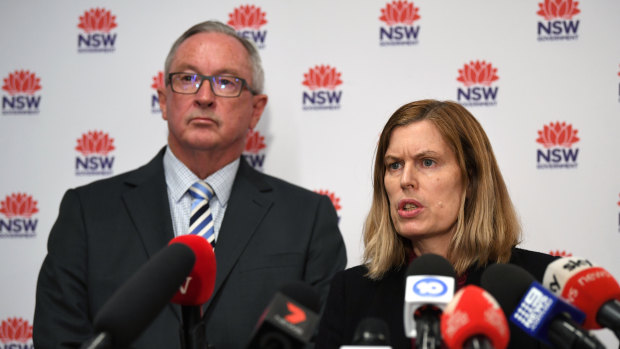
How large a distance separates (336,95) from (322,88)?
0.24 ft

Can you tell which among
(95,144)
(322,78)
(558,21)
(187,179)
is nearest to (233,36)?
(322,78)

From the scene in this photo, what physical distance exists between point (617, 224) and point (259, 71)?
1.62 metres

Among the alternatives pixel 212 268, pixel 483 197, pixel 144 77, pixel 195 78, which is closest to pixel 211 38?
pixel 195 78

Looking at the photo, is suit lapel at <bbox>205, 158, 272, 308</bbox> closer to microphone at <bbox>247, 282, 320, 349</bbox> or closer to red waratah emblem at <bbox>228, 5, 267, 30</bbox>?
red waratah emblem at <bbox>228, 5, 267, 30</bbox>

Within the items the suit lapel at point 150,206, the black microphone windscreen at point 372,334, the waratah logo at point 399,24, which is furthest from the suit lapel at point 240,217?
the black microphone windscreen at point 372,334

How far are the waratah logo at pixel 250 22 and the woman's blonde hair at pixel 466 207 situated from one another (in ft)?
3.69

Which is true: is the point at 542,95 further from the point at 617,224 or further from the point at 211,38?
the point at 211,38

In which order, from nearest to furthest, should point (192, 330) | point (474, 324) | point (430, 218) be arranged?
1. point (474, 324)
2. point (192, 330)
3. point (430, 218)

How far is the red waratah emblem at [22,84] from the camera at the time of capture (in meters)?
2.99

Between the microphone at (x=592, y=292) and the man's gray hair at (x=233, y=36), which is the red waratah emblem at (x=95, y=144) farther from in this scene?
the microphone at (x=592, y=292)

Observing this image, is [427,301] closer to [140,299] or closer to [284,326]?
[284,326]

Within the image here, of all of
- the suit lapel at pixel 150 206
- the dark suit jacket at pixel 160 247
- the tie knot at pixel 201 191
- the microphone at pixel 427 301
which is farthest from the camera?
the tie knot at pixel 201 191

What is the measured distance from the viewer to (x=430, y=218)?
1844 millimetres

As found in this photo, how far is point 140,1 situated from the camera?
3.00 meters
